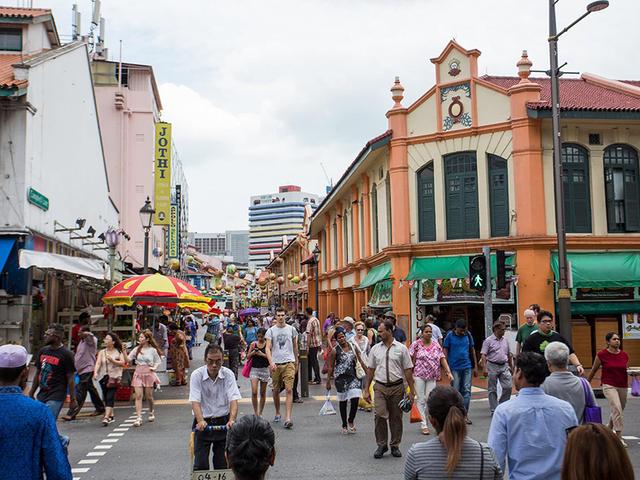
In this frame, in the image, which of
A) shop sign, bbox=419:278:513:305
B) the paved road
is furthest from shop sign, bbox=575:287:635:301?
the paved road

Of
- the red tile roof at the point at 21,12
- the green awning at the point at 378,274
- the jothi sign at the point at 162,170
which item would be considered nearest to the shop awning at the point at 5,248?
the red tile roof at the point at 21,12

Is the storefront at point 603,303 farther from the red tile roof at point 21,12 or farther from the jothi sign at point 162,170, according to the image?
the jothi sign at point 162,170

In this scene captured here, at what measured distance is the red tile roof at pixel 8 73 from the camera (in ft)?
58.1

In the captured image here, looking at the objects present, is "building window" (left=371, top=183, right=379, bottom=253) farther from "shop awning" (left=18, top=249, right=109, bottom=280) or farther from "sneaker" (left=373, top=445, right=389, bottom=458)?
"sneaker" (left=373, top=445, right=389, bottom=458)

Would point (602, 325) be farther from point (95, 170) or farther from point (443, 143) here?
point (95, 170)

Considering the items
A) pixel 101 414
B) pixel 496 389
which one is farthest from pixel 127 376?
pixel 496 389

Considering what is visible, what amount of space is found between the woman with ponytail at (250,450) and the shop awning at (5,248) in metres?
15.2

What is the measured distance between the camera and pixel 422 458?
152 inches

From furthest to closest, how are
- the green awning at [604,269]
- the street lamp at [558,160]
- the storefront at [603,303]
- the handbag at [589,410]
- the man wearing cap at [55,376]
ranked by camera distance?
the storefront at [603,303]
the green awning at [604,269]
the street lamp at [558,160]
the man wearing cap at [55,376]
the handbag at [589,410]

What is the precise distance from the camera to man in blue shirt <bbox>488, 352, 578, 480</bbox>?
179 inches

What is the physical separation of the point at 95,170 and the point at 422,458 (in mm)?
27398

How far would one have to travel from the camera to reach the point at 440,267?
74.7 ft

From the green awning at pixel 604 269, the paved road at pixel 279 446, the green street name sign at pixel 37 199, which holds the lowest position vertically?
the paved road at pixel 279 446

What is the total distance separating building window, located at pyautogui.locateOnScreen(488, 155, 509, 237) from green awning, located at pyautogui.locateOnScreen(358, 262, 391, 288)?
413cm
